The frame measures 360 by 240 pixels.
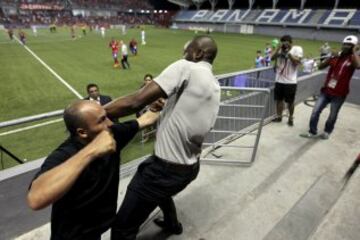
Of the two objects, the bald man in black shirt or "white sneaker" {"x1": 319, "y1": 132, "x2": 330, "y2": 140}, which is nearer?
the bald man in black shirt

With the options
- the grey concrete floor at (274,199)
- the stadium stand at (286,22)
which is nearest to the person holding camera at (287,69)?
the grey concrete floor at (274,199)

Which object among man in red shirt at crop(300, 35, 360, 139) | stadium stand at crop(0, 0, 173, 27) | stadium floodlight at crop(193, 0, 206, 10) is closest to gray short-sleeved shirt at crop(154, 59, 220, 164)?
man in red shirt at crop(300, 35, 360, 139)

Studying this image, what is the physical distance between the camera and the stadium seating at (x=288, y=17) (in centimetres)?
4272

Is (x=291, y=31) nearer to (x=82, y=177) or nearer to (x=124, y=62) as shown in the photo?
(x=124, y=62)

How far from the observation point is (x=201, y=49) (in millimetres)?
2453

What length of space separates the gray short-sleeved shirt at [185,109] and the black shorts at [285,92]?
4.89m

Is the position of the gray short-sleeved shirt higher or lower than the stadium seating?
higher

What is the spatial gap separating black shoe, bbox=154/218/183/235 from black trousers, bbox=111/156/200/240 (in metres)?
0.75

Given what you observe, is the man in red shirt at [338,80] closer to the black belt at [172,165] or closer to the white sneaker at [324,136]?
the white sneaker at [324,136]

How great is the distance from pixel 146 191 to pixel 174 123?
27.8 inches

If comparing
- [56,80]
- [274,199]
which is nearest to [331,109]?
[274,199]

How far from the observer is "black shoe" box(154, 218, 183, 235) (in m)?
3.39

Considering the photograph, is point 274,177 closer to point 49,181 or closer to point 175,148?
point 175,148

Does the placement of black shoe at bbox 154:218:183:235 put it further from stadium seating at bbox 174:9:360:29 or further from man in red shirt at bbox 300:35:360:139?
stadium seating at bbox 174:9:360:29
